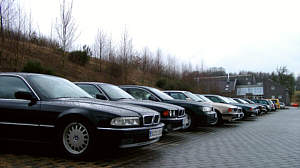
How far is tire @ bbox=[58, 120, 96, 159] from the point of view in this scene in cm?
457

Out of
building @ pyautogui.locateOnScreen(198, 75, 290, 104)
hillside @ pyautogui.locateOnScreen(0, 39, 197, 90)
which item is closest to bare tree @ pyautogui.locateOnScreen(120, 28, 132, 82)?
hillside @ pyautogui.locateOnScreen(0, 39, 197, 90)

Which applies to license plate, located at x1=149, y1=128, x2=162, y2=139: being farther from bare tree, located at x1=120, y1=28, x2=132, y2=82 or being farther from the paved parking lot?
bare tree, located at x1=120, y1=28, x2=132, y2=82

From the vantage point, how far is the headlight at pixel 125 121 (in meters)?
4.50

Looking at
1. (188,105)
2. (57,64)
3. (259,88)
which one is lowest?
(188,105)

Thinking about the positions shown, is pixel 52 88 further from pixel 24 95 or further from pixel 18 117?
pixel 18 117

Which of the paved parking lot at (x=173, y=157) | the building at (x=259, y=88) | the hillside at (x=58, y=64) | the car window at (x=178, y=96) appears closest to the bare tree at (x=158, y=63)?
the hillside at (x=58, y=64)

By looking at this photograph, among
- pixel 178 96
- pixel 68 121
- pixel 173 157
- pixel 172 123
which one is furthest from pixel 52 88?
pixel 178 96

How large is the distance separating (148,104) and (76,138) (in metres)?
2.81

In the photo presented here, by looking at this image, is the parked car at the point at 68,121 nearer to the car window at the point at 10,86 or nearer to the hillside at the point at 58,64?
the car window at the point at 10,86

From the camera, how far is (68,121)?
469cm

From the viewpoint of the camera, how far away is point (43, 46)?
78.9 ft

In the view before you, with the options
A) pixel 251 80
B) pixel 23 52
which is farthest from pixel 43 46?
pixel 251 80

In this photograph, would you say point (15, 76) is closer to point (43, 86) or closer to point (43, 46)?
point (43, 86)

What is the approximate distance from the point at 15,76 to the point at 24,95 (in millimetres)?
770
